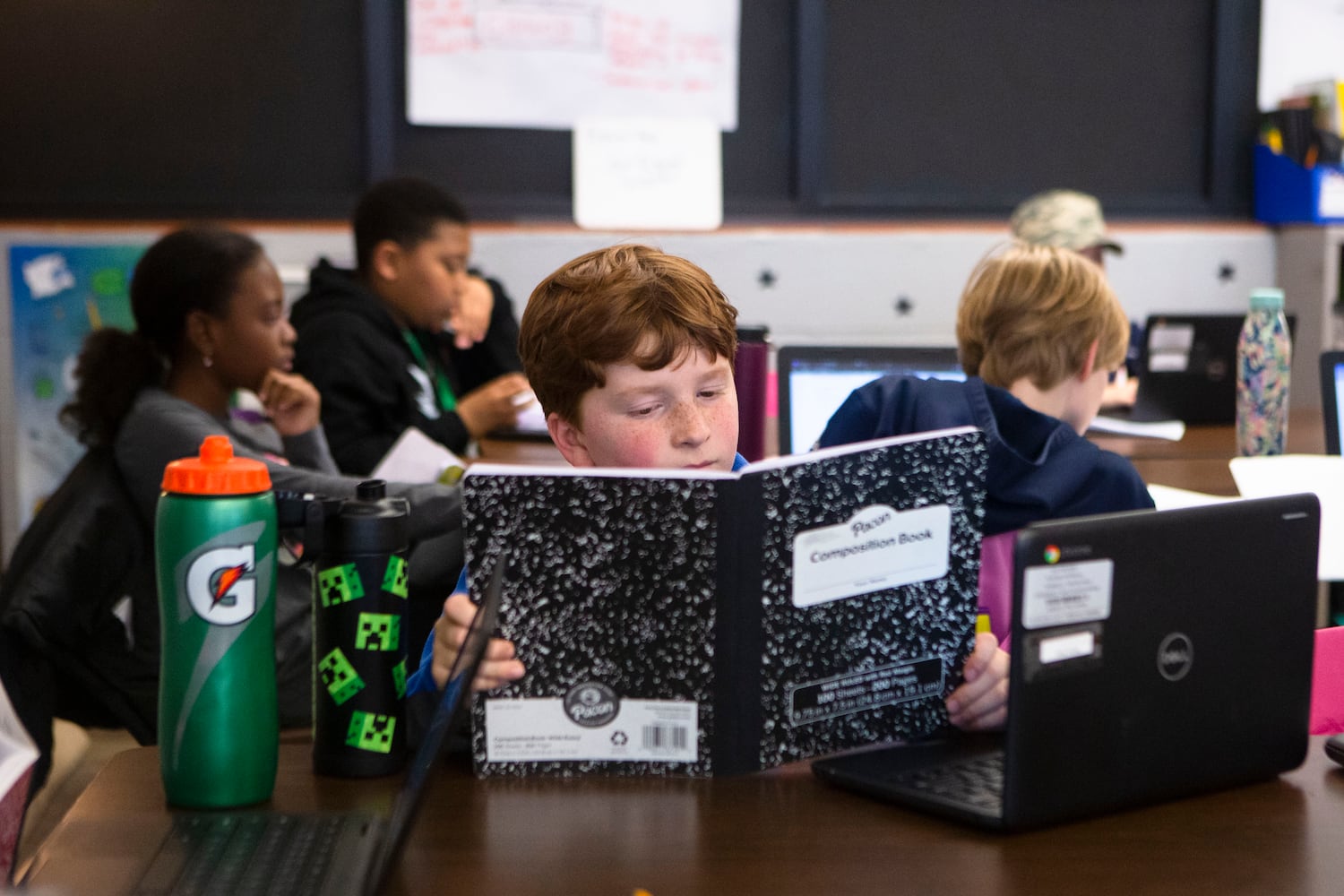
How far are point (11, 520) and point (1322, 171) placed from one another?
385 cm

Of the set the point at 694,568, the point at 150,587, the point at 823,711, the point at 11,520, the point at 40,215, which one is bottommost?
the point at 11,520

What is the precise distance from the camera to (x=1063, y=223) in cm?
356

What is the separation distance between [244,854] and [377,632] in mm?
182

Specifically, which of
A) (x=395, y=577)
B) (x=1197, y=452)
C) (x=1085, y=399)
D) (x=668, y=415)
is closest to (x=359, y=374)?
(x=1085, y=399)

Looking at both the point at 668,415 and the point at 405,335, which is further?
the point at 405,335

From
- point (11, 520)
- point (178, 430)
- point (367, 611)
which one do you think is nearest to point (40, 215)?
point (11, 520)

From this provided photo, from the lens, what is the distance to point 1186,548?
95 cm

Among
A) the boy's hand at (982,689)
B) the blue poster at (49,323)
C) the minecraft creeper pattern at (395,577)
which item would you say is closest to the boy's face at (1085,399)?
the boy's hand at (982,689)

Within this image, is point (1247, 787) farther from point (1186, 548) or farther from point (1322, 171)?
point (1322, 171)

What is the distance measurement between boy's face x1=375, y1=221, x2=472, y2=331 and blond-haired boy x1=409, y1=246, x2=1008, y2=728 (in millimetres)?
1936

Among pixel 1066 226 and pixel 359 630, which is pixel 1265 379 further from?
pixel 359 630

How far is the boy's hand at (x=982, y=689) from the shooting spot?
3.62 ft

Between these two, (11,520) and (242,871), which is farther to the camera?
(11,520)

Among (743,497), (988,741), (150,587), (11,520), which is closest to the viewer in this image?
(743,497)
